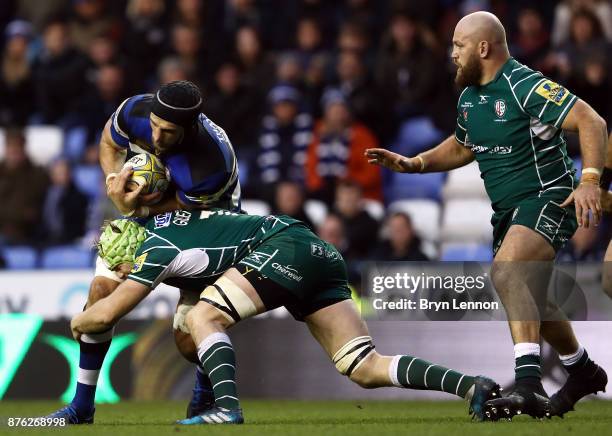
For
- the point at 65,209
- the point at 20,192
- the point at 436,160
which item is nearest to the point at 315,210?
the point at 65,209

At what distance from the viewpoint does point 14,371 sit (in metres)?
10.7

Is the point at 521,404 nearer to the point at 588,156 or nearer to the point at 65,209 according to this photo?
the point at 588,156

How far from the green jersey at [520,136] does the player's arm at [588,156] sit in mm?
132

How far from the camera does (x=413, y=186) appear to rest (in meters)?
13.6

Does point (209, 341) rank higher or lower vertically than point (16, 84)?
higher

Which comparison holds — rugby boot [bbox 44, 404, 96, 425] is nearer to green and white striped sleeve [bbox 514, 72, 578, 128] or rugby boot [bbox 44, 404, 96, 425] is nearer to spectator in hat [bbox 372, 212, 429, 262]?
green and white striped sleeve [bbox 514, 72, 578, 128]

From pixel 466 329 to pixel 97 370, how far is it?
3.62 m

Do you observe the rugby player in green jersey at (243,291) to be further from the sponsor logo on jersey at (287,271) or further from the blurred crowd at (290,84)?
the blurred crowd at (290,84)

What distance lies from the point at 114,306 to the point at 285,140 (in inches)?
291

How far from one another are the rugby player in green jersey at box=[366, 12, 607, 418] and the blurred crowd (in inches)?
183

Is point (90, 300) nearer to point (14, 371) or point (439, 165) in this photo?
point (439, 165)

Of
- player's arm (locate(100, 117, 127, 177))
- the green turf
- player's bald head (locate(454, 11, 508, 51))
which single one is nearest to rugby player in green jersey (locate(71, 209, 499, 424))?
the green turf

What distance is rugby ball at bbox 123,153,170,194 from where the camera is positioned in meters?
7.12

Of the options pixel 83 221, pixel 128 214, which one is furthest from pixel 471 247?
pixel 128 214
